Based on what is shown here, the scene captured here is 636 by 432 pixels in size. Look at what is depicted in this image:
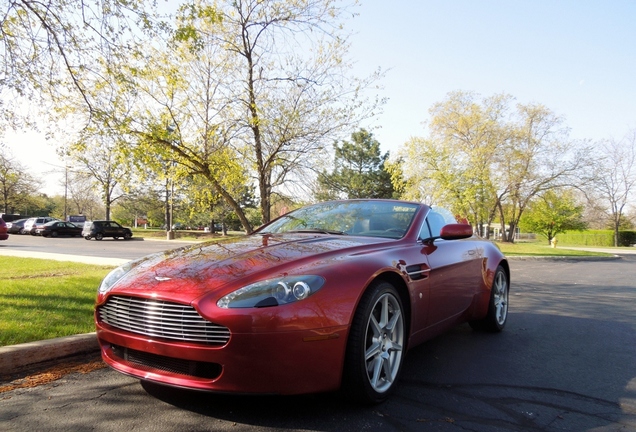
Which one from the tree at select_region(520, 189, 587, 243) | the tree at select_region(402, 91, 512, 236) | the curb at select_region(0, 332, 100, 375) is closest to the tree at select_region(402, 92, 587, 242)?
the tree at select_region(402, 91, 512, 236)

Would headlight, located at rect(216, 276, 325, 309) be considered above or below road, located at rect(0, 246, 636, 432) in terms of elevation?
above

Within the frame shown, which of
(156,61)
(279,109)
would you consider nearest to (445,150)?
(279,109)

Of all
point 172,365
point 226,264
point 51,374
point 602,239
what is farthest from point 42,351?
point 602,239

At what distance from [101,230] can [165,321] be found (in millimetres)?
32560

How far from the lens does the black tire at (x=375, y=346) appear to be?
263 centimetres

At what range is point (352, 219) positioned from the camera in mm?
4160

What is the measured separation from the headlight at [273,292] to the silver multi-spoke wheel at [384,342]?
0.55 metres

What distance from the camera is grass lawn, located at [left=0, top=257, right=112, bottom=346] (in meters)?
4.18

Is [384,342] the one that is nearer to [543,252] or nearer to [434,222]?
[434,222]

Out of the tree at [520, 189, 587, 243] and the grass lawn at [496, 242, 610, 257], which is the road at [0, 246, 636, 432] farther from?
the tree at [520, 189, 587, 243]

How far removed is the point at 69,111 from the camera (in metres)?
8.49

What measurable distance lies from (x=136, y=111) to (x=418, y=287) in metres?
7.79

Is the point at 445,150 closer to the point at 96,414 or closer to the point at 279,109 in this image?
the point at 279,109

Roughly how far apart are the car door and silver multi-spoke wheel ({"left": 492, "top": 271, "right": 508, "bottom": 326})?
22.8 inches
